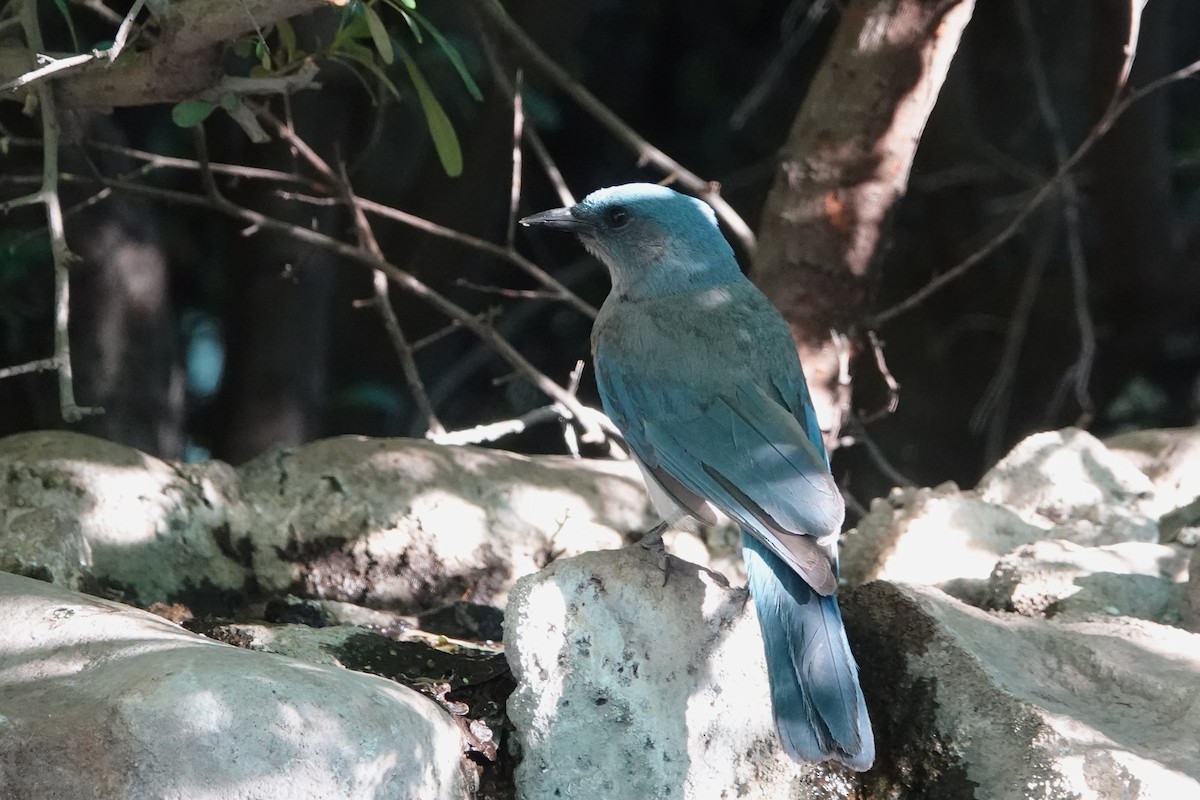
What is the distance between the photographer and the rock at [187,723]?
2184 mm

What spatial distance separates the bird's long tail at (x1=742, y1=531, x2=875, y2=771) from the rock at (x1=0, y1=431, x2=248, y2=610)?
1456 mm

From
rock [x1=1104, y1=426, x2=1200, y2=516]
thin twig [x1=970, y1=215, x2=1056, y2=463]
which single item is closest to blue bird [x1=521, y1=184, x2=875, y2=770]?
rock [x1=1104, y1=426, x2=1200, y2=516]

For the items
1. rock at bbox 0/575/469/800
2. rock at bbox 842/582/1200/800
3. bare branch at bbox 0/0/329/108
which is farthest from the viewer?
bare branch at bbox 0/0/329/108

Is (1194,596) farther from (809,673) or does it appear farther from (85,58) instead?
(85,58)

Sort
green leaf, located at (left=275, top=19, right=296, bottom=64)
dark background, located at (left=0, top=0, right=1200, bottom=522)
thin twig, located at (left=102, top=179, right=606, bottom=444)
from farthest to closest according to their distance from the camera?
1. dark background, located at (left=0, top=0, right=1200, bottom=522)
2. thin twig, located at (left=102, top=179, right=606, bottom=444)
3. green leaf, located at (left=275, top=19, right=296, bottom=64)

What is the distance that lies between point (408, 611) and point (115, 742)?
158cm

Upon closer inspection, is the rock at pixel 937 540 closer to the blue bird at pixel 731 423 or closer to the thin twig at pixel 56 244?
the blue bird at pixel 731 423

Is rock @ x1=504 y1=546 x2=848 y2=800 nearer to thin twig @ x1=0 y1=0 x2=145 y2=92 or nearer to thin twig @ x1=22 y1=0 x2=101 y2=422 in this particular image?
thin twig @ x1=22 y1=0 x2=101 y2=422

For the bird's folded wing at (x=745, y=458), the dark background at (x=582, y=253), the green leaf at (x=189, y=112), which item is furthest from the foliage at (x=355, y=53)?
the dark background at (x=582, y=253)

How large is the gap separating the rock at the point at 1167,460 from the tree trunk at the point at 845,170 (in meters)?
0.91

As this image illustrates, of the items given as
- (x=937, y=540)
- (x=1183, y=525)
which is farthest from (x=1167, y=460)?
(x=937, y=540)

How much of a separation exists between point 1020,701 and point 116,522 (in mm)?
2126

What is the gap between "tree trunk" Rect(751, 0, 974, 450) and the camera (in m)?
4.39

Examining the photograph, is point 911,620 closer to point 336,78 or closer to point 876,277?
point 876,277
